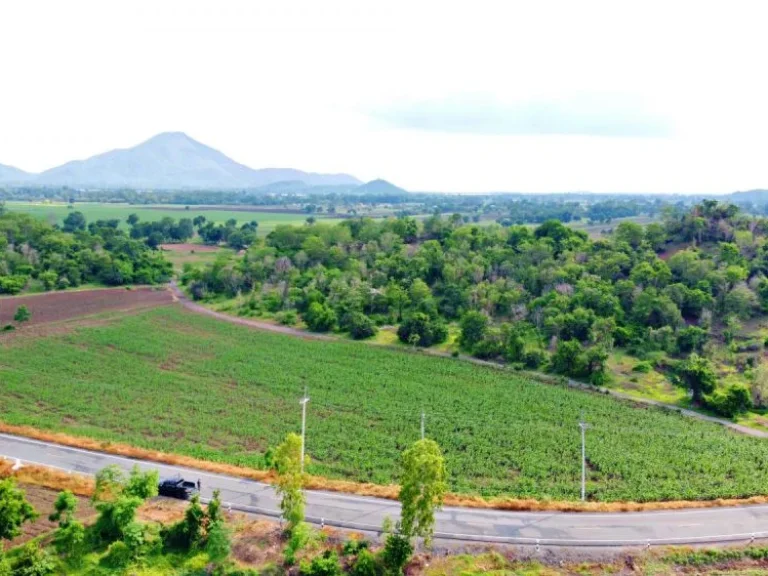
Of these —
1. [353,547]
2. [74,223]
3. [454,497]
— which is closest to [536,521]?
[454,497]

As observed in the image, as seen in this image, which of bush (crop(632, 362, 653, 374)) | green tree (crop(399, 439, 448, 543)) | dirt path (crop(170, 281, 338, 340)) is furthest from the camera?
dirt path (crop(170, 281, 338, 340))

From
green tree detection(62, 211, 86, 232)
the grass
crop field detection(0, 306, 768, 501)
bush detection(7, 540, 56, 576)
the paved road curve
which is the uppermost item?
green tree detection(62, 211, 86, 232)

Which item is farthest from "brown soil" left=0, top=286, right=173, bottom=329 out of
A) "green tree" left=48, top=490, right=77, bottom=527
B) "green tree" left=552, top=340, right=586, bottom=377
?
"green tree" left=552, top=340, right=586, bottom=377

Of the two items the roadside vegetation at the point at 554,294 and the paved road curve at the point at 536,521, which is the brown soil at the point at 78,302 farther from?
the paved road curve at the point at 536,521

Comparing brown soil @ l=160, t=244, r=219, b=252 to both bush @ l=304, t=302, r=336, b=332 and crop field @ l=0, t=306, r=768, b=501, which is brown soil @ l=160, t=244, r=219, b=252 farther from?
crop field @ l=0, t=306, r=768, b=501

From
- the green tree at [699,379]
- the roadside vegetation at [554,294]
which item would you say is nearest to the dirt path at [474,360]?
the roadside vegetation at [554,294]

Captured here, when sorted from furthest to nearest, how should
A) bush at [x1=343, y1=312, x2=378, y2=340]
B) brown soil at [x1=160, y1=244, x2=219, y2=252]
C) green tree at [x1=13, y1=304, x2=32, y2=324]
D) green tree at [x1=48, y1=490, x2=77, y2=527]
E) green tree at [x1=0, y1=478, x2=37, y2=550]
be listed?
brown soil at [x1=160, y1=244, x2=219, y2=252] → green tree at [x1=13, y1=304, x2=32, y2=324] → bush at [x1=343, y1=312, x2=378, y2=340] → green tree at [x1=48, y1=490, x2=77, y2=527] → green tree at [x1=0, y1=478, x2=37, y2=550]

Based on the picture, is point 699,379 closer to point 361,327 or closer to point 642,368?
point 642,368
